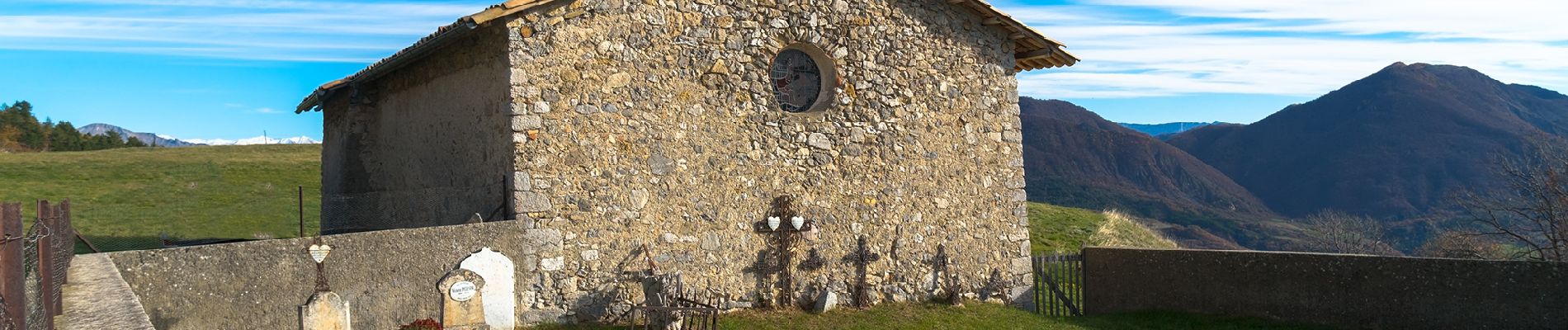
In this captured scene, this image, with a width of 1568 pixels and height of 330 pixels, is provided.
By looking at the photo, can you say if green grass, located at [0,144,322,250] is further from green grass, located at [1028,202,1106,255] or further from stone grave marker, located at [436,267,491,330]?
green grass, located at [1028,202,1106,255]

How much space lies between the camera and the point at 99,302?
594 cm

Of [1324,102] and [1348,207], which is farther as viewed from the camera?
[1324,102]

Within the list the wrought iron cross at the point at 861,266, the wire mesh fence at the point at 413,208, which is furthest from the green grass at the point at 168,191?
the wrought iron cross at the point at 861,266

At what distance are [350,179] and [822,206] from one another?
6.89 meters

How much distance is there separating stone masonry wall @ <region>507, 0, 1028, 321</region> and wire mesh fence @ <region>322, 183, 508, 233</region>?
0.76 m

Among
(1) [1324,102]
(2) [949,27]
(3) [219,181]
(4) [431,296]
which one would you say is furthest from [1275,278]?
(1) [1324,102]

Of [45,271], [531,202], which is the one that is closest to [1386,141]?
[531,202]

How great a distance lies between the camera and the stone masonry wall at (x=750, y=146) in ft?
37.2

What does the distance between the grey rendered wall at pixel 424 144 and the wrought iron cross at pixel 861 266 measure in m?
4.26

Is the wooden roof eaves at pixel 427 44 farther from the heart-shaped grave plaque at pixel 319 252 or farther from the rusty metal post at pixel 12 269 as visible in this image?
the rusty metal post at pixel 12 269

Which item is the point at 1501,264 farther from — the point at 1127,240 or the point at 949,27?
the point at 1127,240

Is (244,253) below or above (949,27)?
below

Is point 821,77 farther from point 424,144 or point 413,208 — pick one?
point 413,208

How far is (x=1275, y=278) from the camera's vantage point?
41.2ft
